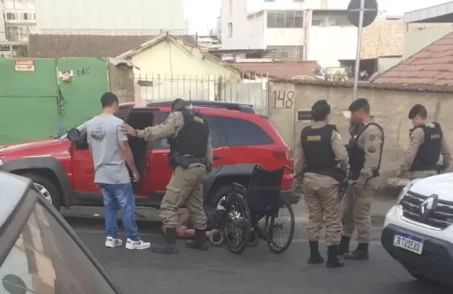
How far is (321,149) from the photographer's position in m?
5.77

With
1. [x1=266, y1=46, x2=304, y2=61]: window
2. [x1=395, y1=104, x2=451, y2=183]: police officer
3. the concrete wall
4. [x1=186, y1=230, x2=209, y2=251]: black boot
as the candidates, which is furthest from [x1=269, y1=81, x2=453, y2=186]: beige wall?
the concrete wall

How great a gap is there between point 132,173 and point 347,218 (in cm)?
259

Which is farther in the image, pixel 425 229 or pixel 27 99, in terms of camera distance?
pixel 27 99

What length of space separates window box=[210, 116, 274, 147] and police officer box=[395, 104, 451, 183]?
70.8 inches

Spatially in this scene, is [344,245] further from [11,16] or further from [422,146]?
[11,16]

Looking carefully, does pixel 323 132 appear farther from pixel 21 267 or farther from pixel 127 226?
pixel 21 267

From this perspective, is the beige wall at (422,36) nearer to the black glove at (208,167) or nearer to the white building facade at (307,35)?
the black glove at (208,167)

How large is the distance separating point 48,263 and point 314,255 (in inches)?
177

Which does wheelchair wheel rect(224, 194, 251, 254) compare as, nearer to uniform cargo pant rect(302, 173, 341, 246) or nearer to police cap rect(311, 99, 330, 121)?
uniform cargo pant rect(302, 173, 341, 246)

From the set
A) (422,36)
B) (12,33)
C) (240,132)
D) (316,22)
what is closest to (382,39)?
(316,22)

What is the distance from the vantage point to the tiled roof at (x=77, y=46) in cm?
2948

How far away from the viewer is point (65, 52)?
96.9 feet

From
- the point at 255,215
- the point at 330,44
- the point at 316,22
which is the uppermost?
the point at 316,22

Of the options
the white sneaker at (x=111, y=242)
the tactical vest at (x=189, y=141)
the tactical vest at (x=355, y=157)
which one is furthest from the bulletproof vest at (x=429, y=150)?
the white sneaker at (x=111, y=242)
